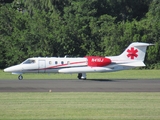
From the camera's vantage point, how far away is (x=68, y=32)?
5850cm

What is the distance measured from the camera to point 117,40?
57250 millimetres

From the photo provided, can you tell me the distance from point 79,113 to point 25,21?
4328 centimetres

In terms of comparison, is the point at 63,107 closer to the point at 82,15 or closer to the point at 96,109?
the point at 96,109

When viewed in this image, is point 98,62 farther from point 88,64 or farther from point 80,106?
point 80,106

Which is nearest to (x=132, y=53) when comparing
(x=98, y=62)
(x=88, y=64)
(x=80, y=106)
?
(x=98, y=62)

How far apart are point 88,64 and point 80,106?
18.5 metres

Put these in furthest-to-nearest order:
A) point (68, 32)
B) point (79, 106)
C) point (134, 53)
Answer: point (68, 32)
point (134, 53)
point (79, 106)

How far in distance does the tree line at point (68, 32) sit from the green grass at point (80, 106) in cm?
3263

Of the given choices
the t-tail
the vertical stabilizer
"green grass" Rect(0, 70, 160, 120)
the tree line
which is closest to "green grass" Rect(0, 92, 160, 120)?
"green grass" Rect(0, 70, 160, 120)

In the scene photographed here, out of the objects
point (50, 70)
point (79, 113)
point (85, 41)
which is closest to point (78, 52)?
point (85, 41)

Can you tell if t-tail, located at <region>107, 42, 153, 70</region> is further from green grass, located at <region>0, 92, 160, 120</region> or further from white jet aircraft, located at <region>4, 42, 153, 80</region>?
green grass, located at <region>0, 92, 160, 120</region>

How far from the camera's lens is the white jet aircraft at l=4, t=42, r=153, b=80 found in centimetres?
3694

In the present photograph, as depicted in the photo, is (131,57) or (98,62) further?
(131,57)

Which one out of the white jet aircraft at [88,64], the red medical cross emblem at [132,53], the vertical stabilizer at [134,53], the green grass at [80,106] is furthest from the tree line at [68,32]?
the green grass at [80,106]
